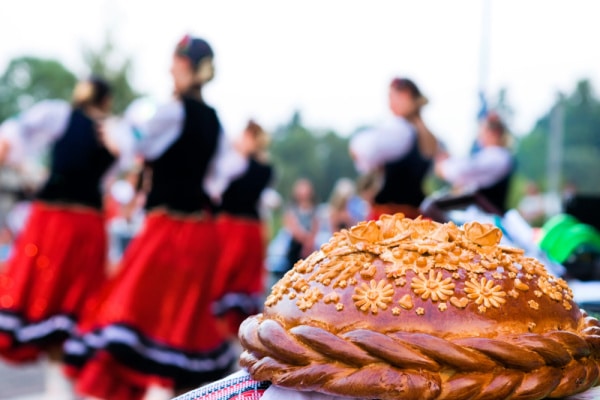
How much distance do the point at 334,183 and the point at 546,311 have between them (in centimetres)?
1103

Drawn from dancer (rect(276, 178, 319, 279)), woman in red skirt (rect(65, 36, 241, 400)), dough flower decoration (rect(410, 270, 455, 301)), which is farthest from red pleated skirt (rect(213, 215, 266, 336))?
dough flower decoration (rect(410, 270, 455, 301))

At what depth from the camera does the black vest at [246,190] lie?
6.50 meters

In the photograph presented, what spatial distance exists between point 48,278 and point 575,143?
5.84 metres

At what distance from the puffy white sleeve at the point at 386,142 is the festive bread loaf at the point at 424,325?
3.61 meters

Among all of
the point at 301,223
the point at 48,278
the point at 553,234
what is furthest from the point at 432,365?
the point at 301,223

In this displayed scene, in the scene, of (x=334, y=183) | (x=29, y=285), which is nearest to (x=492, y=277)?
(x=29, y=285)

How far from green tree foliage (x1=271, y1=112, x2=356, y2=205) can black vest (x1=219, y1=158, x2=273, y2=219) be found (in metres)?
4.92

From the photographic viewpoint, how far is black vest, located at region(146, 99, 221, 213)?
3.83 meters

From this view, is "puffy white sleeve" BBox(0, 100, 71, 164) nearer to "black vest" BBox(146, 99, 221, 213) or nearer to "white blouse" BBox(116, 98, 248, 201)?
"white blouse" BBox(116, 98, 248, 201)

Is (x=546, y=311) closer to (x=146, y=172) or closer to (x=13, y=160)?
(x=146, y=172)

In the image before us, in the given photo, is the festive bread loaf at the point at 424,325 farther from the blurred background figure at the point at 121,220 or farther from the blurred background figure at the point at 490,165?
the blurred background figure at the point at 121,220

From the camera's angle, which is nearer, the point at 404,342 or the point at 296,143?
the point at 404,342

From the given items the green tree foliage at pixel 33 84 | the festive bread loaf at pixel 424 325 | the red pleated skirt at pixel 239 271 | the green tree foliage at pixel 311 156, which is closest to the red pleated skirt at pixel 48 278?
the red pleated skirt at pixel 239 271

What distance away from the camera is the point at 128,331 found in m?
3.52
